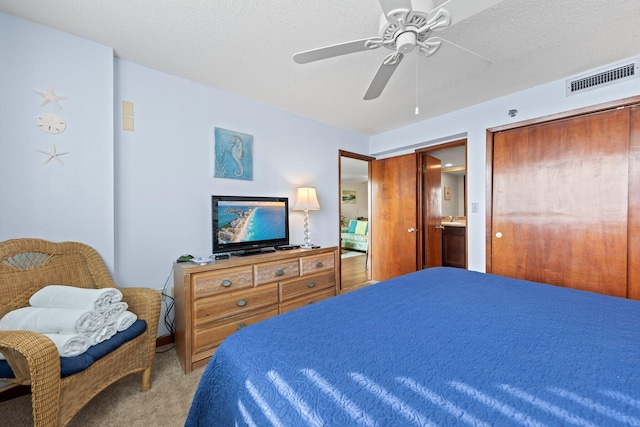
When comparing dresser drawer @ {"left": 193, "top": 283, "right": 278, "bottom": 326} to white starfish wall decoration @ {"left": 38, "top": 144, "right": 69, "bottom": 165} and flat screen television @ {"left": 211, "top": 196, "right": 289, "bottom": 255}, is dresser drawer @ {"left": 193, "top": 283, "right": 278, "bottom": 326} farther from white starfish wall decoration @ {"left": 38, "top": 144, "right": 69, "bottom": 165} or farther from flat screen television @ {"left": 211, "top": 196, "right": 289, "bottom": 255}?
white starfish wall decoration @ {"left": 38, "top": 144, "right": 69, "bottom": 165}

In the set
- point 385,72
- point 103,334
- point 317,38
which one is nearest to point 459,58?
point 385,72

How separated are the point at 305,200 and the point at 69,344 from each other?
7.19 feet

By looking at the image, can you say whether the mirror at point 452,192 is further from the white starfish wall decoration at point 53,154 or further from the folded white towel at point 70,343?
the folded white towel at point 70,343

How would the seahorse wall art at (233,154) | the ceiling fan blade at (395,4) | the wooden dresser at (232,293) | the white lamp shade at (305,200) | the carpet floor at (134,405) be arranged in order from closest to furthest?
the ceiling fan blade at (395,4) < the carpet floor at (134,405) < the wooden dresser at (232,293) < the seahorse wall art at (233,154) < the white lamp shade at (305,200)

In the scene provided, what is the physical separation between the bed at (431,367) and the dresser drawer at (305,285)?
1.22 metres

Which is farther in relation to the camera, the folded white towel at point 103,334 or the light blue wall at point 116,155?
the light blue wall at point 116,155

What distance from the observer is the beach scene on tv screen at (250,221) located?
2.43 metres

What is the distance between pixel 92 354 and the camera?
1304mm

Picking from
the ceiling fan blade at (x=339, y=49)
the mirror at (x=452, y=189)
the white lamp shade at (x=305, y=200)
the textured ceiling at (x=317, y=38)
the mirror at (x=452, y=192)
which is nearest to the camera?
the ceiling fan blade at (x=339, y=49)

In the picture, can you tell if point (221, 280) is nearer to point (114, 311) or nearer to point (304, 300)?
point (114, 311)

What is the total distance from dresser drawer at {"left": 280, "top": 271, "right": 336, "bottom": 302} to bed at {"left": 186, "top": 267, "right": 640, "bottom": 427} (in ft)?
4.02

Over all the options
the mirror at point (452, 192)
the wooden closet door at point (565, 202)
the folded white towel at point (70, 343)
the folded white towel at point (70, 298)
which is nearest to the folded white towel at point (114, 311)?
the folded white towel at point (70, 298)

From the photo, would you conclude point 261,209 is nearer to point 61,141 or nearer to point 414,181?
point 61,141

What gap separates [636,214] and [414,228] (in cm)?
202
